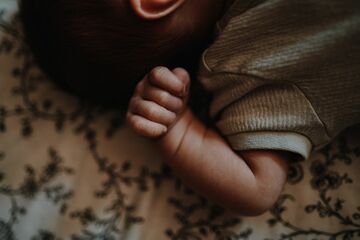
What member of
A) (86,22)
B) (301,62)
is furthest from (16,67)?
(301,62)

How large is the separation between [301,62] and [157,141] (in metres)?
0.24

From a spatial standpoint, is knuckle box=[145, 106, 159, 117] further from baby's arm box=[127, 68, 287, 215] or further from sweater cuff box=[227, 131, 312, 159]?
sweater cuff box=[227, 131, 312, 159]

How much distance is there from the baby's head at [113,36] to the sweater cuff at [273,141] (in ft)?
0.49

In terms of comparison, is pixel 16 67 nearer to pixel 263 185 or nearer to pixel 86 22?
pixel 86 22

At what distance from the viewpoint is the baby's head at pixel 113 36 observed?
1.59 feet

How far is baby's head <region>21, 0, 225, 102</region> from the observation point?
19.1 inches

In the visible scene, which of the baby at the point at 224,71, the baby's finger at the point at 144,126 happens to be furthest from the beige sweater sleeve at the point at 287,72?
the baby's finger at the point at 144,126

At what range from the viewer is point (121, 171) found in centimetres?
65

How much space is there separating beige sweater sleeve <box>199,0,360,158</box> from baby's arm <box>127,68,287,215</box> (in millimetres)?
27

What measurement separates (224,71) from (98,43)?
0.18 m

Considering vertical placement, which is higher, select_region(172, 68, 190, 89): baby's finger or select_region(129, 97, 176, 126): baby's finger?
select_region(172, 68, 190, 89): baby's finger

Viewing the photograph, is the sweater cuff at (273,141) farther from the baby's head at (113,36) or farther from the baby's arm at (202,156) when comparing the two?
the baby's head at (113,36)

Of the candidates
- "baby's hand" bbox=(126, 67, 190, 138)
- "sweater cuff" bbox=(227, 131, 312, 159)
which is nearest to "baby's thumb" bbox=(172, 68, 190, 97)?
"baby's hand" bbox=(126, 67, 190, 138)

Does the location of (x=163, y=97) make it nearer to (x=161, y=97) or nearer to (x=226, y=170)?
(x=161, y=97)
